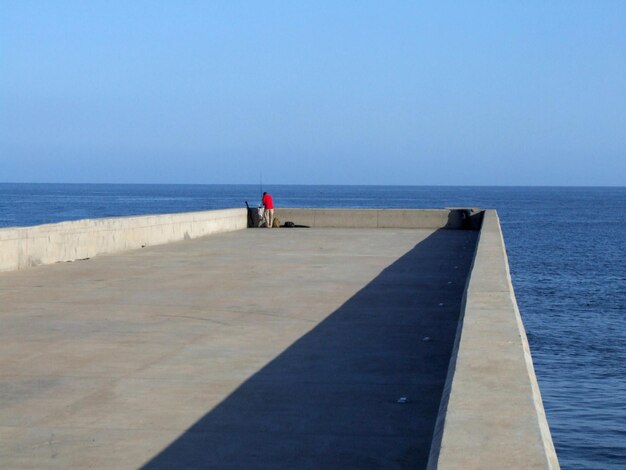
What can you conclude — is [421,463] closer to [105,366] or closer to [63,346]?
[105,366]

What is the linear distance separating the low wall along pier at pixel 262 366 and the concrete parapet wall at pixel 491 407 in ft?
0.04

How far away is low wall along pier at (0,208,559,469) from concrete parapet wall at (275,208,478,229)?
656 inches

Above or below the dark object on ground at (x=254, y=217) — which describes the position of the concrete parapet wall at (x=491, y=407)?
above

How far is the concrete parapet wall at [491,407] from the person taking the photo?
4.25 m

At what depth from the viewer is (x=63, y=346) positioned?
1012 cm

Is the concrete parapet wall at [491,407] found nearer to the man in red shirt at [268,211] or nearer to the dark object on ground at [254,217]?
the man in red shirt at [268,211]

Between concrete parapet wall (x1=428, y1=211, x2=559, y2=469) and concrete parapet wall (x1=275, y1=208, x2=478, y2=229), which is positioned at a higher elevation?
concrete parapet wall (x1=428, y1=211, x2=559, y2=469)

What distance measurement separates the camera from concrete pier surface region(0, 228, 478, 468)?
21.4 feet

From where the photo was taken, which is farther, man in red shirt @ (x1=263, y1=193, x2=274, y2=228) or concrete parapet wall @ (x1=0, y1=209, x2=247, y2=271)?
man in red shirt @ (x1=263, y1=193, x2=274, y2=228)

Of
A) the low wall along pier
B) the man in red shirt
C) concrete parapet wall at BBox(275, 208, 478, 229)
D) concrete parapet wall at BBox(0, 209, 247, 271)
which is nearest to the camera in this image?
the low wall along pier

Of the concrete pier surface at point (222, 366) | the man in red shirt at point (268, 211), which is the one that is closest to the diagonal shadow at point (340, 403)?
the concrete pier surface at point (222, 366)

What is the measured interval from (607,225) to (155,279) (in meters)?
91.7

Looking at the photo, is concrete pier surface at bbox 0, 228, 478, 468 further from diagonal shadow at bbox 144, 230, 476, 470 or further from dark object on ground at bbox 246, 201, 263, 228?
dark object on ground at bbox 246, 201, 263, 228

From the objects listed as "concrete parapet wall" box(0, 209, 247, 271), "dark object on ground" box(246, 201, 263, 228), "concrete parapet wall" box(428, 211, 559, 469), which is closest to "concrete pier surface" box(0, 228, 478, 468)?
"concrete parapet wall" box(428, 211, 559, 469)
